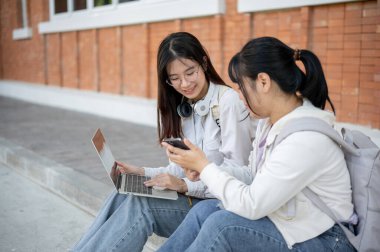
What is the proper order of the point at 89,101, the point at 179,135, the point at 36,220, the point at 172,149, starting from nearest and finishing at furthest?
the point at 172,149, the point at 179,135, the point at 36,220, the point at 89,101

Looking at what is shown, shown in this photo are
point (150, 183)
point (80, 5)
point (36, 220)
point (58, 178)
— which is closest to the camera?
point (150, 183)

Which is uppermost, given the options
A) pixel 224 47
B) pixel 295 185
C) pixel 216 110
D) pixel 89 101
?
pixel 224 47

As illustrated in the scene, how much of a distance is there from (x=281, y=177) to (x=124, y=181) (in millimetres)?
1002

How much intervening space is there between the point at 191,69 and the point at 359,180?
114 centimetres

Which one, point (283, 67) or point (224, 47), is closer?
point (283, 67)

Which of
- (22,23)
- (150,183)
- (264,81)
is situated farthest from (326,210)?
(22,23)

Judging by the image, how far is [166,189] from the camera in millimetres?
2385

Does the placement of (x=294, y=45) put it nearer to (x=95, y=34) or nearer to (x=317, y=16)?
(x=317, y=16)

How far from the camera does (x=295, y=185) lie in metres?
1.70

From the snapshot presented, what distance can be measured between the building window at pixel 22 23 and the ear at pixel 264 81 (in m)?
11.2

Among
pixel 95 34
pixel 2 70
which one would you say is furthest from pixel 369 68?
pixel 2 70

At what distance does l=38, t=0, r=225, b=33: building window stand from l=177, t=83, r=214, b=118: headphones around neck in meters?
3.86

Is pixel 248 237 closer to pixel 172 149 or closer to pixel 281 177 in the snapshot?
pixel 281 177

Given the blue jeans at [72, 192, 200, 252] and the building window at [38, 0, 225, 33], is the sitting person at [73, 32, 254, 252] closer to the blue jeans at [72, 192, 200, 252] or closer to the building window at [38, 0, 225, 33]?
the blue jeans at [72, 192, 200, 252]
